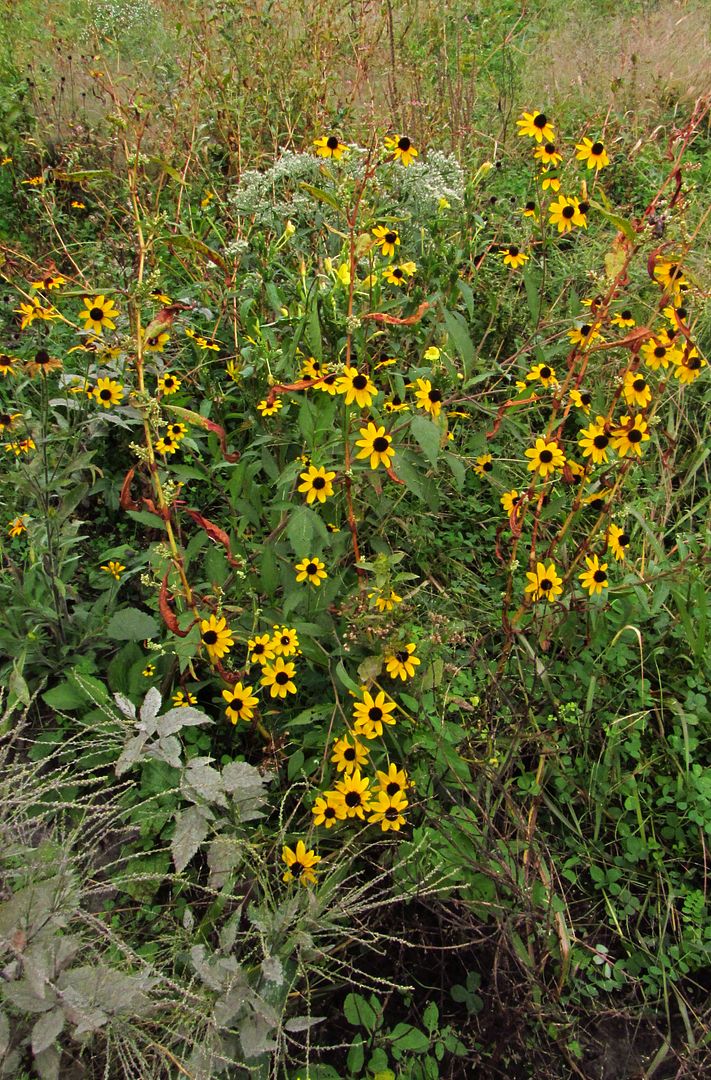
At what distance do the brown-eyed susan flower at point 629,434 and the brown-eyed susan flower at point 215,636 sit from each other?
896 millimetres

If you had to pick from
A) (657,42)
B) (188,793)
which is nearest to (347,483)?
(188,793)

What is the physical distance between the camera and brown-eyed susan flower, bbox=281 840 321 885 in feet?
4.62

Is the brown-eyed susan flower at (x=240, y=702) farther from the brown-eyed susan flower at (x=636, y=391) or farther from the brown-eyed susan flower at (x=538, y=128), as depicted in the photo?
the brown-eyed susan flower at (x=538, y=128)

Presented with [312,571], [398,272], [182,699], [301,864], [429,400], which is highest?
[398,272]

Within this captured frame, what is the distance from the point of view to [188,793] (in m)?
1.41

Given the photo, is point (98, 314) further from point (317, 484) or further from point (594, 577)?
point (594, 577)

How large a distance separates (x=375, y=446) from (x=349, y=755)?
0.62 metres

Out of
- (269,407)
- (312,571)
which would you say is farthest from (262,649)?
(269,407)

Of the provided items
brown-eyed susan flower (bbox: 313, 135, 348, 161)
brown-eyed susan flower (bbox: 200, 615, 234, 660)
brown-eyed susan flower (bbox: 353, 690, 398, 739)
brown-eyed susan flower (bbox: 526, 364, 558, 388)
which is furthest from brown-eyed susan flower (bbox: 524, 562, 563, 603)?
brown-eyed susan flower (bbox: 313, 135, 348, 161)

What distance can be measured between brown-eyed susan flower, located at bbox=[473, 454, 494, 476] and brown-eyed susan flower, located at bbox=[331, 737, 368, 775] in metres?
0.89

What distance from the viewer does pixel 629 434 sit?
170 cm

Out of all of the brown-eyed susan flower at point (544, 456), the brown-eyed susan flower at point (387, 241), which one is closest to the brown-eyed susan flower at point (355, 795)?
the brown-eyed susan flower at point (544, 456)

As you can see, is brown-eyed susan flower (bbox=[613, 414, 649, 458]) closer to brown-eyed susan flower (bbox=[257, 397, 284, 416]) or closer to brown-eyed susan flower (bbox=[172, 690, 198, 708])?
brown-eyed susan flower (bbox=[257, 397, 284, 416])

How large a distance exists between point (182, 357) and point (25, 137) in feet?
6.10
